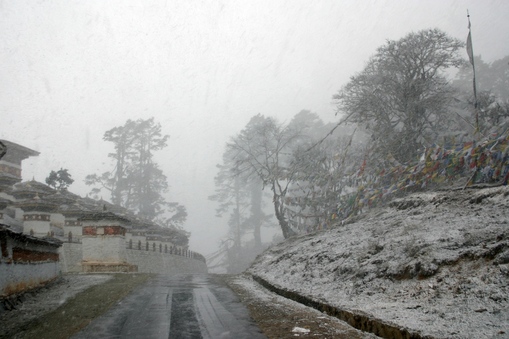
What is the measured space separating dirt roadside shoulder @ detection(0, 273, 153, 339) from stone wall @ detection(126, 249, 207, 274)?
14466 millimetres

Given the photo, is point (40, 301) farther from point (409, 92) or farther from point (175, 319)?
point (409, 92)

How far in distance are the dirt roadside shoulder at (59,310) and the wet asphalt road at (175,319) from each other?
0.32 metres

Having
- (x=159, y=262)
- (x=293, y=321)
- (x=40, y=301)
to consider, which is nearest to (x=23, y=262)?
(x=40, y=301)

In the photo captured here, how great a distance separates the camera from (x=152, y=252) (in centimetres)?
3131

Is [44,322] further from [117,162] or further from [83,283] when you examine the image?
[117,162]

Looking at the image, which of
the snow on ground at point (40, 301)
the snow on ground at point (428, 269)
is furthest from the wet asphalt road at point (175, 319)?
the snow on ground at point (428, 269)

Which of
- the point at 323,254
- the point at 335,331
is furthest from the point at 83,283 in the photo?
the point at 335,331

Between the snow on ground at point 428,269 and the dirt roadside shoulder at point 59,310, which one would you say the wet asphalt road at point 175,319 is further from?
the snow on ground at point 428,269

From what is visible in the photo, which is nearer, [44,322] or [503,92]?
[44,322]

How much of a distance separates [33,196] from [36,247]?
12409 mm

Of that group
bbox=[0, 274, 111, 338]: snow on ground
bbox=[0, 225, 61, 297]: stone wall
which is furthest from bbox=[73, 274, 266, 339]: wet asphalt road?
bbox=[0, 225, 61, 297]: stone wall

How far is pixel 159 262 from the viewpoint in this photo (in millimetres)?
32844

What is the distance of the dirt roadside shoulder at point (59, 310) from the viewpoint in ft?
21.7

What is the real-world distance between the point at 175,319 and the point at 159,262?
26.7 m
